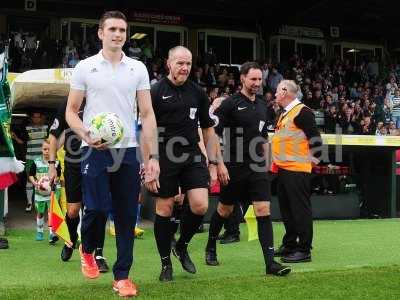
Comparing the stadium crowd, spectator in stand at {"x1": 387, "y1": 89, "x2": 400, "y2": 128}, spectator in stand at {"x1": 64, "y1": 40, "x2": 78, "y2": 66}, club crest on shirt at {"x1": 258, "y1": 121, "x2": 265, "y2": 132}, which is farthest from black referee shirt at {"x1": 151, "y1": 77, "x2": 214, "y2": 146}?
spectator in stand at {"x1": 387, "y1": 89, "x2": 400, "y2": 128}

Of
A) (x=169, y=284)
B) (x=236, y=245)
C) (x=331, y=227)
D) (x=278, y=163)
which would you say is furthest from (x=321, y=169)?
(x=169, y=284)

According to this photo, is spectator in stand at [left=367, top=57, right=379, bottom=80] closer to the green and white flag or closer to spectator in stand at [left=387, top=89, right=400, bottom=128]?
spectator in stand at [left=387, top=89, right=400, bottom=128]

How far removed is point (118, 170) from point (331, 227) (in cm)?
633

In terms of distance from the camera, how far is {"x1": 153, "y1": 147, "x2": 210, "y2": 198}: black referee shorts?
17.1 ft

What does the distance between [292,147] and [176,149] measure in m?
1.85

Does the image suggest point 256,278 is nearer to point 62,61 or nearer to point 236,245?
point 236,245

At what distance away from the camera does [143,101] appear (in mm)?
4711

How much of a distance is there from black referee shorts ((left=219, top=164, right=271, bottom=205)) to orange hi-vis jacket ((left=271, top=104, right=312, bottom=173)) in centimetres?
76

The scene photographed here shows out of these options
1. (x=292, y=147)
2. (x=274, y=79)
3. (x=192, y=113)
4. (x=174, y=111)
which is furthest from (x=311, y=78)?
(x=174, y=111)

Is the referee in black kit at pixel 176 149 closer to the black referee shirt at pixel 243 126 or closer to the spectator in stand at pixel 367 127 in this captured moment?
the black referee shirt at pixel 243 126

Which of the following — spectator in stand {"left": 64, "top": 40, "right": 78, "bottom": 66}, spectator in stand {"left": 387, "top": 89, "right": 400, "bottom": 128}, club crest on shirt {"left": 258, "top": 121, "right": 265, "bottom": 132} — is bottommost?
club crest on shirt {"left": 258, "top": 121, "right": 265, "bottom": 132}

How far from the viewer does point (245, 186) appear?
19.5ft

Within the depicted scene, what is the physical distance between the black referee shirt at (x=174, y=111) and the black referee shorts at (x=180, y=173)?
0.12 meters

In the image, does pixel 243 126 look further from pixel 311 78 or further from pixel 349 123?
pixel 311 78
